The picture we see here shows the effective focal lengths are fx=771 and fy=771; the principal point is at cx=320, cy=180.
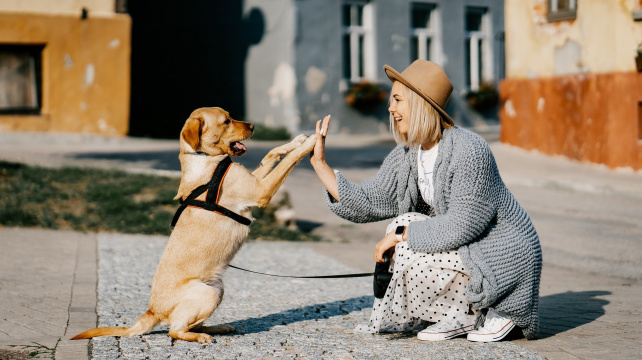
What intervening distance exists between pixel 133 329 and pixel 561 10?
11.8 m

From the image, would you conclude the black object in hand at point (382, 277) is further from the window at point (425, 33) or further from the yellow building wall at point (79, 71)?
the window at point (425, 33)

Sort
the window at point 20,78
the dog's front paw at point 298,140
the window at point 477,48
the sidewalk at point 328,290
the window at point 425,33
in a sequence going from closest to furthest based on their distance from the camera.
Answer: the sidewalk at point 328,290 < the dog's front paw at point 298,140 < the window at point 20,78 < the window at point 425,33 < the window at point 477,48

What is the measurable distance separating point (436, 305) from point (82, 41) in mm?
15098

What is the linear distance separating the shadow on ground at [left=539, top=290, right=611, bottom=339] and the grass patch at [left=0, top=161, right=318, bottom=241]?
3795mm

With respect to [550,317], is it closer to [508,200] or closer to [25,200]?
[508,200]

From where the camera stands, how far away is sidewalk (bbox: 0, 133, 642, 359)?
4414 millimetres

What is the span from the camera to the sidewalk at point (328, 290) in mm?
4414

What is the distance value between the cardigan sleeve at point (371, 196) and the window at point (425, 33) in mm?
17923

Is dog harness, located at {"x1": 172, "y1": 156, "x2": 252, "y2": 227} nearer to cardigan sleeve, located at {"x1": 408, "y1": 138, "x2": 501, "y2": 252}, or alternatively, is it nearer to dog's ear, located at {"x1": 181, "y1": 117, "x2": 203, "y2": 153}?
dog's ear, located at {"x1": 181, "y1": 117, "x2": 203, "y2": 153}

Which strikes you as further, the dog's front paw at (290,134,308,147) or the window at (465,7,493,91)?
the window at (465,7,493,91)

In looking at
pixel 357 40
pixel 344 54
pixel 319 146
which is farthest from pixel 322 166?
pixel 357 40

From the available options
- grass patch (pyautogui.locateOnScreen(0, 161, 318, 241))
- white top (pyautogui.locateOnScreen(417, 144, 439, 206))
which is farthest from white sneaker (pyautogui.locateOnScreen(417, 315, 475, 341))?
grass patch (pyautogui.locateOnScreen(0, 161, 318, 241))

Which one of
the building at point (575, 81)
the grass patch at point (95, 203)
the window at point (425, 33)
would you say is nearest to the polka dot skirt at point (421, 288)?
the grass patch at point (95, 203)

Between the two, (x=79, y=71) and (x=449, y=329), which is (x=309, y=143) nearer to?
(x=449, y=329)
